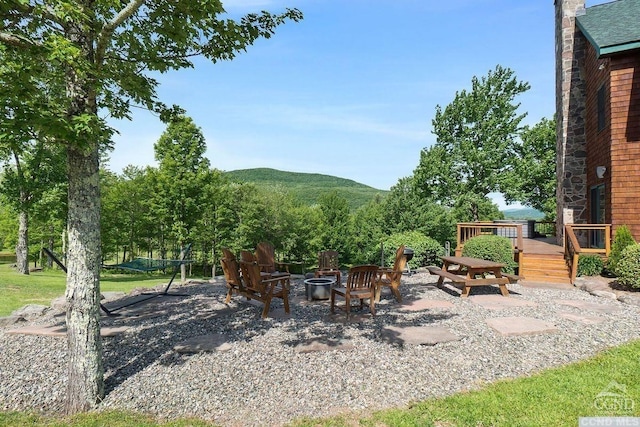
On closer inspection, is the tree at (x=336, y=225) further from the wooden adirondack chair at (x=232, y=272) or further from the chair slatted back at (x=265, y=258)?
the wooden adirondack chair at (x=232, y=272)

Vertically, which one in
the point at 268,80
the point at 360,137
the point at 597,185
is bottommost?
the point at 597,185

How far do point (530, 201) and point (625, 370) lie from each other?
20.6 meters

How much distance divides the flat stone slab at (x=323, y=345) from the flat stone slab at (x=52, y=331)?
280 cm

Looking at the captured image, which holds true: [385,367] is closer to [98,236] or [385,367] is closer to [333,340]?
[333,340]

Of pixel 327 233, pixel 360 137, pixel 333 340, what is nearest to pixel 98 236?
pixel 333 340

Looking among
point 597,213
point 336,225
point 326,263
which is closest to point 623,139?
point 597,213

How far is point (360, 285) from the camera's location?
19.2ft

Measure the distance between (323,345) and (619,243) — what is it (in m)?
7.91

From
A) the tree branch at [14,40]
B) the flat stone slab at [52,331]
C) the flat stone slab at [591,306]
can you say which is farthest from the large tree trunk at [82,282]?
the flat stone slab at [591,306]

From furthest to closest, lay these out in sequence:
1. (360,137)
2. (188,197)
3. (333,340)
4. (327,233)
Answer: (327,233), (360,137), (188,197), (333,340)

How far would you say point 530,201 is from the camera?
21516 millimetres

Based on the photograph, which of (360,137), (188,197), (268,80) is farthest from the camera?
(360,137)

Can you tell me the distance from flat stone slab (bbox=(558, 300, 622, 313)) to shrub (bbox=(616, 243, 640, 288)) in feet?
4.82

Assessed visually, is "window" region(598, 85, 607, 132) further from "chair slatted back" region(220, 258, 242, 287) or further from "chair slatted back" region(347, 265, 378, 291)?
"chair slatted back" region(220, 258, 242, 287)
